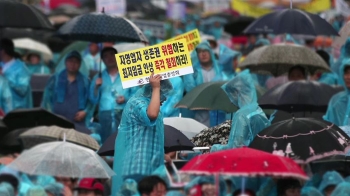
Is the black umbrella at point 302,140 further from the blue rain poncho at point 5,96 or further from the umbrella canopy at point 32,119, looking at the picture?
the blue rain poncho at point 5,96

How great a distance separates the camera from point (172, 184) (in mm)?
11914

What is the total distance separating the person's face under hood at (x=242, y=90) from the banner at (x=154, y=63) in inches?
47.9

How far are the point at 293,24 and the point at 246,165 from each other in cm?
830

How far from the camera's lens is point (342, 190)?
11.5 metres

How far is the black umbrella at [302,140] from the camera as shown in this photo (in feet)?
37.3

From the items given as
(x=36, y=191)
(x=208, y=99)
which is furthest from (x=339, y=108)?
(x=36, y=191)

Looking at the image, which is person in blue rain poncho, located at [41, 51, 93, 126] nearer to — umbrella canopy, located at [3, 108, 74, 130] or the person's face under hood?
umbrella canopy, located at [3, 108, 74, 130]

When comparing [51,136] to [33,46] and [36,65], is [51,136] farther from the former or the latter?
[33,46]

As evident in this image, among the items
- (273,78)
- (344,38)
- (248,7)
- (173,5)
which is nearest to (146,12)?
(173,5)

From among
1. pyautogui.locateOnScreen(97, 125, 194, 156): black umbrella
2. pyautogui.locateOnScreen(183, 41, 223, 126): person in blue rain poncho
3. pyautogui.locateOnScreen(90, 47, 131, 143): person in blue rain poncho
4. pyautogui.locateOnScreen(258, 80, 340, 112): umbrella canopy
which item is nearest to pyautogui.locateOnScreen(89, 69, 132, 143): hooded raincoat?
pyautogui.locateOnScreen(90, 47, 131, 143): person in blue rain poncho

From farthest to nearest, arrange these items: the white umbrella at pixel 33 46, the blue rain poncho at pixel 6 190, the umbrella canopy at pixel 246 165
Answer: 1. the white umbrella at pixel 33 46
2. the blue rain poncho at pixel 6 190
3. the umbrella canopy at pixel 246 165

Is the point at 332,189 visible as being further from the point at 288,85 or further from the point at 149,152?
the point at 288,85

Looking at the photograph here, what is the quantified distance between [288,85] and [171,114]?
1465 millimetres

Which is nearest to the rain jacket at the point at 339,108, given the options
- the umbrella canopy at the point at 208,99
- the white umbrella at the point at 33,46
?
the umbrella canopy at the point at 208,99
